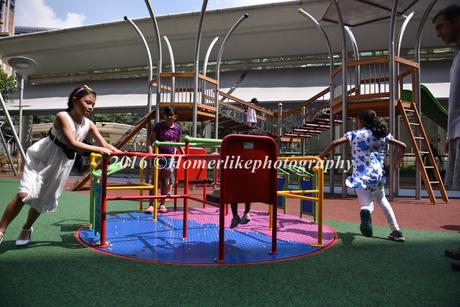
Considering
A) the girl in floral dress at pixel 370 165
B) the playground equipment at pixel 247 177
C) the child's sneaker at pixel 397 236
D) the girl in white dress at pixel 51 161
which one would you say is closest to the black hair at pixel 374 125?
the girl in floral dress at pixel 370 165

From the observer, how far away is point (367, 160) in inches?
159

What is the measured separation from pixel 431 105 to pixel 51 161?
11209 mm

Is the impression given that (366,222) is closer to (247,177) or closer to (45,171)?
(247,177)

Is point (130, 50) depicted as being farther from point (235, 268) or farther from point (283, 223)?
point (235, 268)

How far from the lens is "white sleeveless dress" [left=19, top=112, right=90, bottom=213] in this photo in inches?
Result: 128

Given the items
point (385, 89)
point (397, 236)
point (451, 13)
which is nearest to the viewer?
point (451, 13)

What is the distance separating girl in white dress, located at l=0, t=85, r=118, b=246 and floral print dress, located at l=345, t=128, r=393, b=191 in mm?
2798

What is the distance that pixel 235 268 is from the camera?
2875 mm

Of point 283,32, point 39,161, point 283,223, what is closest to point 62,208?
point 39,161

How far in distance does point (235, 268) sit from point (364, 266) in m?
1.12

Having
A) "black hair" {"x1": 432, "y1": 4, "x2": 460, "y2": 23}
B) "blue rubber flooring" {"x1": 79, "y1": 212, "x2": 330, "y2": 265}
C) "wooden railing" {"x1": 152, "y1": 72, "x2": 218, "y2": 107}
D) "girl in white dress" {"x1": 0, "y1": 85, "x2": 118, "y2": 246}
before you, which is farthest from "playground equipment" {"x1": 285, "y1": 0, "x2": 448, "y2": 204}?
"girl in white dress" {"x1": 0, "y1": 85, "x2": 118, "y2": 246}

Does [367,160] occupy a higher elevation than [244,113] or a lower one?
lower

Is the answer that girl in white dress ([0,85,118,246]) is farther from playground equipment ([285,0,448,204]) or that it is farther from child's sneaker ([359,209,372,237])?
playground equipment ([285,0,448,204])

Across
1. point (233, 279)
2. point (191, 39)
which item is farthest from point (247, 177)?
point (191, 39)
